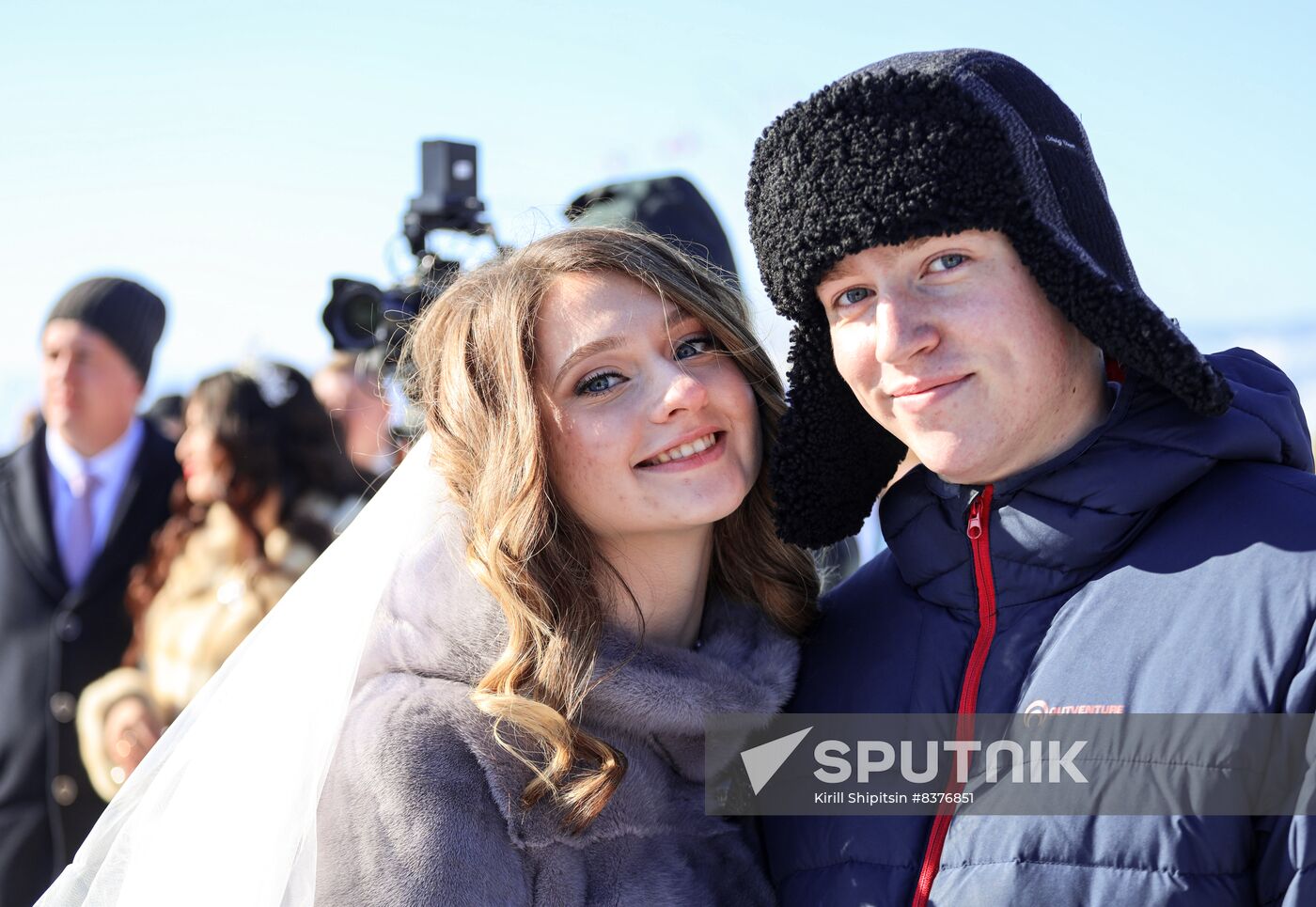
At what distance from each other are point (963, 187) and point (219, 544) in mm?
2864

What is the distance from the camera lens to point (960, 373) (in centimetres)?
182

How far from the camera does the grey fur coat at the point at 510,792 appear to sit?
1770mm

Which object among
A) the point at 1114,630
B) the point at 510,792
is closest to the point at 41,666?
the point at 510,792

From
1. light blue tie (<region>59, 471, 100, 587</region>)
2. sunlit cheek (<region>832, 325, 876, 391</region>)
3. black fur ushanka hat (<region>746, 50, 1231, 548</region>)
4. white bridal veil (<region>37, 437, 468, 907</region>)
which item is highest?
black fur ushanka hat (<region>746, 50, 1231, 548</region>)

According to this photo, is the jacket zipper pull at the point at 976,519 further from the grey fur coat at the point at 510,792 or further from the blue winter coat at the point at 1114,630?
the grey fur coat at the point at 510,792

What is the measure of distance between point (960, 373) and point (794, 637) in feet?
2.19

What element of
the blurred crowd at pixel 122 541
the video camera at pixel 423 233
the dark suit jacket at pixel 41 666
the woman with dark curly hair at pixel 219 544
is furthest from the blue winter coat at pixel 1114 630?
the dark suit jacket at pixel 41 666

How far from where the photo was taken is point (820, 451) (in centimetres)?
215

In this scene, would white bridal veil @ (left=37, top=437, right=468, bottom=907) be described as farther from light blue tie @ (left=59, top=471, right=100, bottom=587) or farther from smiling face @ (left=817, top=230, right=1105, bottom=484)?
light blue tie @ (left=59, top=471, right=100, bottom=587)

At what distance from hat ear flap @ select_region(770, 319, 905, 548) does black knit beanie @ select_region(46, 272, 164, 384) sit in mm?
2743

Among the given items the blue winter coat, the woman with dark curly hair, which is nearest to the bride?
the blue winter coat

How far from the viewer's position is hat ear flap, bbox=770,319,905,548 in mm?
2127

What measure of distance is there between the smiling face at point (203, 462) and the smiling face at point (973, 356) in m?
2.70

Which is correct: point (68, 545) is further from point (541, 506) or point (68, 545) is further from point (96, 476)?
point (541, 506)
